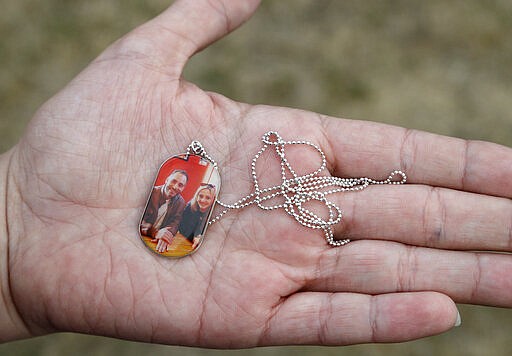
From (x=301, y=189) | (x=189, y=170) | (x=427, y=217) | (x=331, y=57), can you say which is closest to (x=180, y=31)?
(x=189, y=170)

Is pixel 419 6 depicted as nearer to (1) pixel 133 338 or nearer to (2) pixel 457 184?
(2) pixel 457 184

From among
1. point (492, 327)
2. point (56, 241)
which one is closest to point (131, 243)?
point (56, 241)

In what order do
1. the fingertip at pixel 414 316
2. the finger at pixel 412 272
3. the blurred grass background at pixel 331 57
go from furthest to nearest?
the blurred grass background at pixel 331 57, the finger at pixel 412 272, the fingertip at pixel 414 316

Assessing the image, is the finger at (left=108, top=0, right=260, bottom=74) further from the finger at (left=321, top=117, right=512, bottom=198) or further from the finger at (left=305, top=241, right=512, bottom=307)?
the finger at (left=305, top=241, right=512, bottom=307)

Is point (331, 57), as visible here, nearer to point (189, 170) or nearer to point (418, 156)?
point (418, 156)

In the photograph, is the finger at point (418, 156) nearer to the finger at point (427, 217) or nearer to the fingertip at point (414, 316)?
the finger at point (427, 217)

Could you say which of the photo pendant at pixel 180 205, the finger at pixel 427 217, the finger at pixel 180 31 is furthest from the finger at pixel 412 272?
the finger at pixel 180 31
